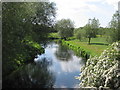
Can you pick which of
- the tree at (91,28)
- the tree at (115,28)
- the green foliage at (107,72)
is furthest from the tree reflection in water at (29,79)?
the tree at (91,28)

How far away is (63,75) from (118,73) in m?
7.66

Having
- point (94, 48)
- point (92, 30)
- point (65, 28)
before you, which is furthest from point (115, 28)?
point (65, 28)

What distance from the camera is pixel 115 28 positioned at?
2761 centimetres

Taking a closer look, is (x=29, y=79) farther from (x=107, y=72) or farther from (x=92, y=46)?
(x=92, y=46)

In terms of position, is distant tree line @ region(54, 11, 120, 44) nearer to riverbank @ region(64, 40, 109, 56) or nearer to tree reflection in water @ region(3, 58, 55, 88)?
riverbank @ region(64, 40, 109, 56)

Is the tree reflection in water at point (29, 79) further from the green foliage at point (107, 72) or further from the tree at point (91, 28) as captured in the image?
the tree at point (91, 28)

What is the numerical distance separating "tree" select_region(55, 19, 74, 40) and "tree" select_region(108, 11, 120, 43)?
44536 millimetres

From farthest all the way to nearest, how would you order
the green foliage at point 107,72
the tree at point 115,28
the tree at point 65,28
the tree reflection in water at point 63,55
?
the tree at point 65,28 < the tree reflection in water at point 63,55 < the tree at point 115,28 < the green foliage at point 107,72

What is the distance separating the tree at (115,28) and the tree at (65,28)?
146 feet

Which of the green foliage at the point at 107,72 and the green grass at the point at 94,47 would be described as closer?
the green foliage at the point at 107,72

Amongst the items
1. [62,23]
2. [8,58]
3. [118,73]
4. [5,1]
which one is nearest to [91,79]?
[118,73]

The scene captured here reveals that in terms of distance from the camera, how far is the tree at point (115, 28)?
87.6 feet

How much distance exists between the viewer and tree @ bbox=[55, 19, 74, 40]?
72.8 metres

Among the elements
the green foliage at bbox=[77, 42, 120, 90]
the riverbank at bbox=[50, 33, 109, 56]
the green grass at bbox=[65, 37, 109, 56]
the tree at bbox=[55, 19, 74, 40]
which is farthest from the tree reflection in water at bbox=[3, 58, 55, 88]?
the tree at bbox=[55, 19, 74, 40]
